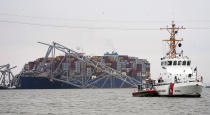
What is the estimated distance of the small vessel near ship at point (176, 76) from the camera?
7494cm

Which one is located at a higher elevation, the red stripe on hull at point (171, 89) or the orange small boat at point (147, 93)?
the red stripe on hull at point (171, 89)

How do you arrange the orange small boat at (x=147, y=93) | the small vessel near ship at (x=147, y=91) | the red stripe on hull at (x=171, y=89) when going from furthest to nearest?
1. the small vessel near ship at (x=147, y=91)
2. the orange small boat at (x=147, y=93)
3. the red stripe on hull at (x=171, y=89)

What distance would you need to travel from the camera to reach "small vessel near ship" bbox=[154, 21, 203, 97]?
7494 centimetres

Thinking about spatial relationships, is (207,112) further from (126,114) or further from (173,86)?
(173,86)

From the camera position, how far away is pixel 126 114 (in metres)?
52.8

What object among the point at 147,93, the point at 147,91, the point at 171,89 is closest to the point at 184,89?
the point at 171,89

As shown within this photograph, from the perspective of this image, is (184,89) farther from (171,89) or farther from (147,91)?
(147,91)

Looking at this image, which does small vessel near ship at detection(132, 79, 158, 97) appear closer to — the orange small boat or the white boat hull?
the orange small boat

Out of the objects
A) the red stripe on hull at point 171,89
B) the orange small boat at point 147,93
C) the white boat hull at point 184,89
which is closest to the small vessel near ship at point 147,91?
the orange small boat at point 147,93

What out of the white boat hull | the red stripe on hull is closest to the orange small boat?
the white boat hull

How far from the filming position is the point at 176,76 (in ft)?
254

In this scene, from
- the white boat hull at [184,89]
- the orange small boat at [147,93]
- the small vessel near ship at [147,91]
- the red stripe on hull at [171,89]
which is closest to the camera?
the white boat hull at [184,89]

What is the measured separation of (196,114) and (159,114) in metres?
4.37

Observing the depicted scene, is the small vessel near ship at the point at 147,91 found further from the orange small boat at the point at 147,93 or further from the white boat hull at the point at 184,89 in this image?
the white boat hull at the point at 184,89
